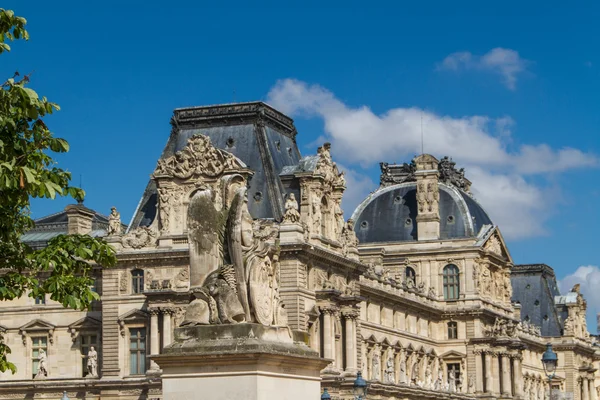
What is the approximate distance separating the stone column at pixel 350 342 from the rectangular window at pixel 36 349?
17076mm

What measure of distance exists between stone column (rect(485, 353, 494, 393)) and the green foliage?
81189 mm

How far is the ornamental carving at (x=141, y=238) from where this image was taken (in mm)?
71562

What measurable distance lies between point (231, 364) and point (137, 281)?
182 ft

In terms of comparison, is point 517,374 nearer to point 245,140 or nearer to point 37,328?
point 245,140

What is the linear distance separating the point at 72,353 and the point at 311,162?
17230 millimetres

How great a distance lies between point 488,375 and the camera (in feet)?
332

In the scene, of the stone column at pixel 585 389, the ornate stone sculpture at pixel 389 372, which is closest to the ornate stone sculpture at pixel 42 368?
the ornate stone sculpture at pixel 389 372

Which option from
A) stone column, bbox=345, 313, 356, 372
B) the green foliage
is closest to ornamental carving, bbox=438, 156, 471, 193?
stone column, bbox=345, 313, 356, 372

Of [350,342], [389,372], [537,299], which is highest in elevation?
[537,299]

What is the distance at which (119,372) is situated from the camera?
7112 cm

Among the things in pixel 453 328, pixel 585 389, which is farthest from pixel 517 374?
pixel 585 389

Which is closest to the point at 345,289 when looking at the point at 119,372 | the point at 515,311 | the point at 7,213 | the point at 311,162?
the point at 311,162

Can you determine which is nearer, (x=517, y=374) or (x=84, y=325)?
(x=84, y=325)

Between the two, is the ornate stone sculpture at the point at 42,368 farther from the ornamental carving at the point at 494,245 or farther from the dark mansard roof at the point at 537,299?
the dark mansard roof at the point at 537,299
